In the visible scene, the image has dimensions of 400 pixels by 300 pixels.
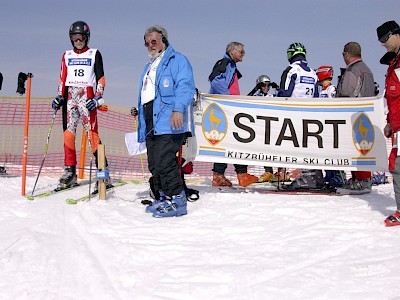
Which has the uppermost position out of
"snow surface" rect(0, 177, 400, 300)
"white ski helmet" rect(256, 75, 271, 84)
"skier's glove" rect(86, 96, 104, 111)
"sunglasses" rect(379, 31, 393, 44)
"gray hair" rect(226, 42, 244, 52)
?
"white ski helmet" rect(256, 75, 271, 84)

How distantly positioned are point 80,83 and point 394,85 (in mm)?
4402

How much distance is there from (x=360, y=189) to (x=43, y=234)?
4908mm

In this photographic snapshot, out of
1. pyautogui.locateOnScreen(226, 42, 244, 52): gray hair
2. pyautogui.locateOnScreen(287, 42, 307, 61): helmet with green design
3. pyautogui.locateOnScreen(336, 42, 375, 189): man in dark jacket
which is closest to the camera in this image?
pyautogui.locateOnScreen(336, 42, 375, 189): man in dark jacket

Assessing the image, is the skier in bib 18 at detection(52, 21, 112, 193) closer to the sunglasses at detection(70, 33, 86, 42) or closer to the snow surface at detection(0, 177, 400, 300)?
the sunglasses at detection(70, 33, 86, 42)

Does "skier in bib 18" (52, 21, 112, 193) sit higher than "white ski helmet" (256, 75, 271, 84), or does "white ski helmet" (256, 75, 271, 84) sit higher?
"white ski helmet" (256, 75, 271, 84)

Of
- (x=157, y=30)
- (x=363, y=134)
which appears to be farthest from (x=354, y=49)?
(x=157, y=30)

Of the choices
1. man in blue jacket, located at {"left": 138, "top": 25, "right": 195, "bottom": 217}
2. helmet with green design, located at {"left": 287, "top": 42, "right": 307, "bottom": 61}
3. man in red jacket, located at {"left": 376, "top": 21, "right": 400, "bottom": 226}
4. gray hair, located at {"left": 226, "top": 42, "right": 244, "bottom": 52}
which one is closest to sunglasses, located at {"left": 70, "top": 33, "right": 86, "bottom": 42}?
man in blue jacket, located at {"left": 138, "top": 25, "right": 195, "bottom": 217}

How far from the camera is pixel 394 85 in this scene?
4266mm

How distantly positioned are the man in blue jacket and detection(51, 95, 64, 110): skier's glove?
173 cm

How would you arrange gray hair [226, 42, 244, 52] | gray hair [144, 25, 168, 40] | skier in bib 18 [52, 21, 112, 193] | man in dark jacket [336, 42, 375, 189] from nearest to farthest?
gray hair [144, 25, 168, 40], skier in bib 18 [52, 21, 112, 193], man in dark jacket [336, 42, 375, 189], gray hair [226, 42, 244, 52]

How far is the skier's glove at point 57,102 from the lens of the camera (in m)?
6.25

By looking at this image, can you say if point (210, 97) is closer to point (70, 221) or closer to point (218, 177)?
point (218, 177)

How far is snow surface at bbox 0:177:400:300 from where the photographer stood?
2643 millimetres

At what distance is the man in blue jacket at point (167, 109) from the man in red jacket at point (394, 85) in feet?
6.98
